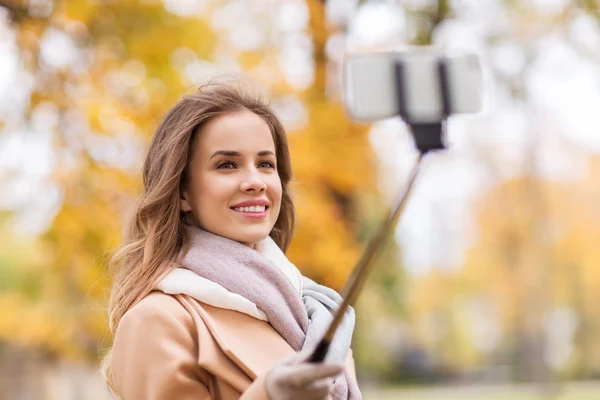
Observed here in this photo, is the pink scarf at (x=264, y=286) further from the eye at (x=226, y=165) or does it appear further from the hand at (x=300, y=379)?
the hand at (x=300, y=379)

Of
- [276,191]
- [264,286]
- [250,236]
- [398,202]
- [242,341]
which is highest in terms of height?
[398,202]

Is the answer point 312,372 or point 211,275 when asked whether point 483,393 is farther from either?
point 312,372

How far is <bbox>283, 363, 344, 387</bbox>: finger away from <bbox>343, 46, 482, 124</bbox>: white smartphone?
51cm

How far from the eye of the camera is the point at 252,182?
2463 millimetres

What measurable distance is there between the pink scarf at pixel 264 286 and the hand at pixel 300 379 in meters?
0.48

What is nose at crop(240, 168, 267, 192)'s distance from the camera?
2463mm

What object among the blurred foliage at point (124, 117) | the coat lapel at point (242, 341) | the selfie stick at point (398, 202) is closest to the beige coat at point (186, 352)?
the coat lapel at point (242, 341)

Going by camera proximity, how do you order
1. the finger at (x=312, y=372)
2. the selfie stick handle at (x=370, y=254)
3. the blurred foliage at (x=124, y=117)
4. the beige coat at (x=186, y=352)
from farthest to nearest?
the blurred foliage at (x=124, y=117) < the beige coat at (x=186, y=352) < the finger at (x=312, y=372) < the selfie stick handle at (x=370, y=254)

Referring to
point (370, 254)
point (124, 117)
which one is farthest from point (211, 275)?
point (124, 117)

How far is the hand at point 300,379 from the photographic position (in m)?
1.79

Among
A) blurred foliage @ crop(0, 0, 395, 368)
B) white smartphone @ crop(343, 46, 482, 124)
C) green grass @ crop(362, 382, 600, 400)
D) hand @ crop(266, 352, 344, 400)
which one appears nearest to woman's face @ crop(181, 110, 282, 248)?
hand @ crop(266, 352, 344, 400)

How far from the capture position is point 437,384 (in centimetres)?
3091

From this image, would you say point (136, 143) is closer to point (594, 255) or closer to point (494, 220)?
point (494, 220)

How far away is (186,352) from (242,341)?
156mm
